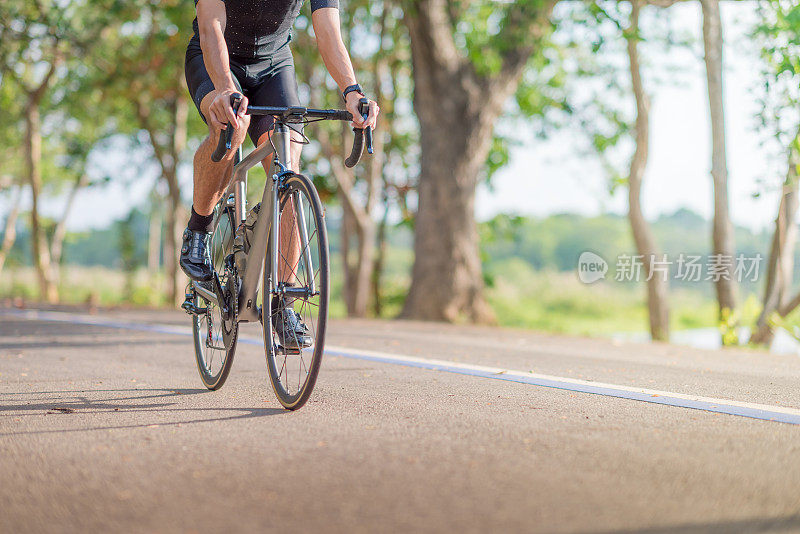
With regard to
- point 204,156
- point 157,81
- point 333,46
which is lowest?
point 204,156

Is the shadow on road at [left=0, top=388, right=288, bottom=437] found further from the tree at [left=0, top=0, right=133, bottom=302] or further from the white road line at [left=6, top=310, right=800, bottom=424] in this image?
the tree at [left=0, top=0, right=133, bottom=302]

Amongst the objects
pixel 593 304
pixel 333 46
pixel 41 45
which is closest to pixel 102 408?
A: pixel 333 46

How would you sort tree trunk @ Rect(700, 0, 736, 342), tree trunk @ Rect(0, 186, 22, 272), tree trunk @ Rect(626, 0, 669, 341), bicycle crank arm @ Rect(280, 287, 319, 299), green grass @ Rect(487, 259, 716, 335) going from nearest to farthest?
bicycle crank arm @ Rect(280, 287, 319, 299) < tree trunk @ Rect(700, 0, 736, 342) < tree trunk @ Rect(626, 0, 669, 341) < tree trunk @ Rect(0, 186, 22, 272) < green grass @ Rect(487, 259, 716, 335)

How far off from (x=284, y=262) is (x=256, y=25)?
1.30 m

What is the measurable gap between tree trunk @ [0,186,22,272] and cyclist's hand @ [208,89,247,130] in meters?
29.9

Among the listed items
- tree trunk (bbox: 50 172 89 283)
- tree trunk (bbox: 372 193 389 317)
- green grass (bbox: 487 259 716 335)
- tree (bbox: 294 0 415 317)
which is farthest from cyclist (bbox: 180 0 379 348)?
green grass (bbox: 487 259 716 335)

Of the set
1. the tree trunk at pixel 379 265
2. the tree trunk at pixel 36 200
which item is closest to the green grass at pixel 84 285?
the tree trunk at pixel 36 200

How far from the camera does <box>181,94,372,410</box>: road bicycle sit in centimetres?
318

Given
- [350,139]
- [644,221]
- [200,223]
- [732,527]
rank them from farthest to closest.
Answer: [350,139]
[644,221]
[200,223]
[732,527]

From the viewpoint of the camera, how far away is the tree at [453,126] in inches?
457

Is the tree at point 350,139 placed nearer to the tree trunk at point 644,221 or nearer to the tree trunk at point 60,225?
the tree trunk at point 644,221

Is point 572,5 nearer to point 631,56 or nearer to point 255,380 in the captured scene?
point 631,56

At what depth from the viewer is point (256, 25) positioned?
3.93m

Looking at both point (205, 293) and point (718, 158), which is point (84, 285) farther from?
point (205, 293)
